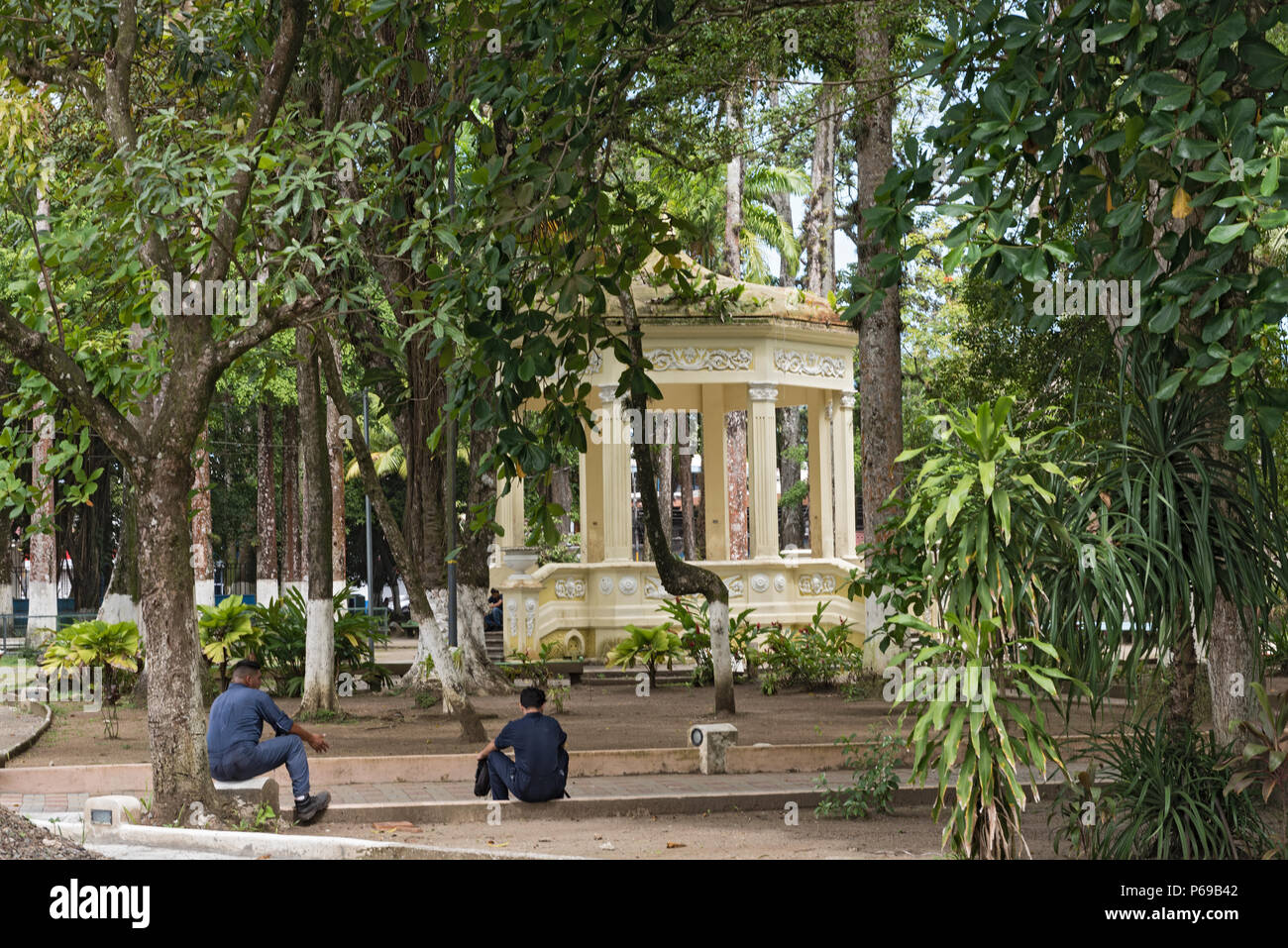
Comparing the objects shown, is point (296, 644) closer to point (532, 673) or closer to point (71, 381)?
point (532, 673)

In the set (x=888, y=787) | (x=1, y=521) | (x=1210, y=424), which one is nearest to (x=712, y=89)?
(x=888, y=787)

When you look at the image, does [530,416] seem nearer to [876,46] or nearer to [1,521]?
[876,46]

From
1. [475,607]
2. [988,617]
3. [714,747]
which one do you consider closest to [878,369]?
[475,607]

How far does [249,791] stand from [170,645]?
1347mm

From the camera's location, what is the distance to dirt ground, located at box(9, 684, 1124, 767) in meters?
13.6

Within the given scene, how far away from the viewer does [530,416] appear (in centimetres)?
875

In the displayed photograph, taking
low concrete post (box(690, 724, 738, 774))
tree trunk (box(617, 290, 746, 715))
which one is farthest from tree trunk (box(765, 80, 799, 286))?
low concrete post (box(690, 724, 738, 774))

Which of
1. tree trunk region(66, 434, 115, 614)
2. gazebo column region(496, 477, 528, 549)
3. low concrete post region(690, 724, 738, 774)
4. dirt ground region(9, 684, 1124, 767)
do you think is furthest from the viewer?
tree trunk region(66, 434, 115, 614)

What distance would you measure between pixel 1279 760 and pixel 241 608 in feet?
47.9

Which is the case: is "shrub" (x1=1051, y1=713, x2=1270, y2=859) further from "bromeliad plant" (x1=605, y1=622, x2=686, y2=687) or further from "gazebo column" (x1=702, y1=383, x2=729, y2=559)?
"gazebo column" (x1=702, y1=383, x2=729, y2=559)

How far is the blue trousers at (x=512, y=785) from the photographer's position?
988cm

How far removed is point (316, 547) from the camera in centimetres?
1678

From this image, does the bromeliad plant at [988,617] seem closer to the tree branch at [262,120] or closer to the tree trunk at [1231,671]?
the tree trunk at [1231,671]

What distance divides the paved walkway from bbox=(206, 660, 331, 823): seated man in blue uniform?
2.19 feet
